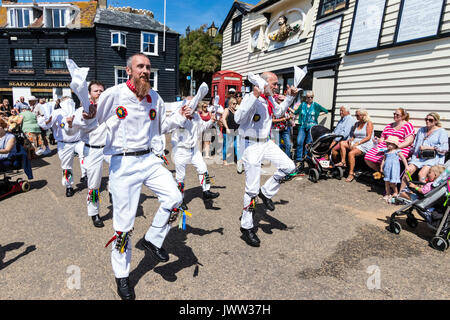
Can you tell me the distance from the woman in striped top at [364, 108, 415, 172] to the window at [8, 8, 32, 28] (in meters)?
30.6

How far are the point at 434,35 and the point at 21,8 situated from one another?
31571 mm

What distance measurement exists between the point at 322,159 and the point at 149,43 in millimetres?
22476

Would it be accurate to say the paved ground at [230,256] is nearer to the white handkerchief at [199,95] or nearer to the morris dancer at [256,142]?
the morris dancer at [256,142]

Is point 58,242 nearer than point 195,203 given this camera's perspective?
Yes

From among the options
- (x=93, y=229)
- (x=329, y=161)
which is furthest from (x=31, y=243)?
(x=329, y=161)

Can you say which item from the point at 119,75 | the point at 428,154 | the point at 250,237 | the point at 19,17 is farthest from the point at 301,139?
the point at 19,17

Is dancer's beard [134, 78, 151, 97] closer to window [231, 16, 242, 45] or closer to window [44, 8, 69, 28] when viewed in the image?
window [231, 16, 242, 45]

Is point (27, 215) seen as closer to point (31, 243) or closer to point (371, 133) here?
point (31, 243)

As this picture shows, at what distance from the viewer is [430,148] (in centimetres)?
606

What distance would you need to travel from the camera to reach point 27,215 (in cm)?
A: 527

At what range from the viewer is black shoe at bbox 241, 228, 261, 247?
13.5 feet

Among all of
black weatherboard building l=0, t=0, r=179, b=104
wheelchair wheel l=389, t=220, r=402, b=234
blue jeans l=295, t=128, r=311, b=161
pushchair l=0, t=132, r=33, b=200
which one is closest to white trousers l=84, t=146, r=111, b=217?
pushchair l=0, t=132, r=33, b=200

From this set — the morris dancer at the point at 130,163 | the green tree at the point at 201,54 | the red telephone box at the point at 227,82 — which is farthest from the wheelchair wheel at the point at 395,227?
the green tree at the point at 201,54

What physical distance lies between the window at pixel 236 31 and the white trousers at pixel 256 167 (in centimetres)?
1380
